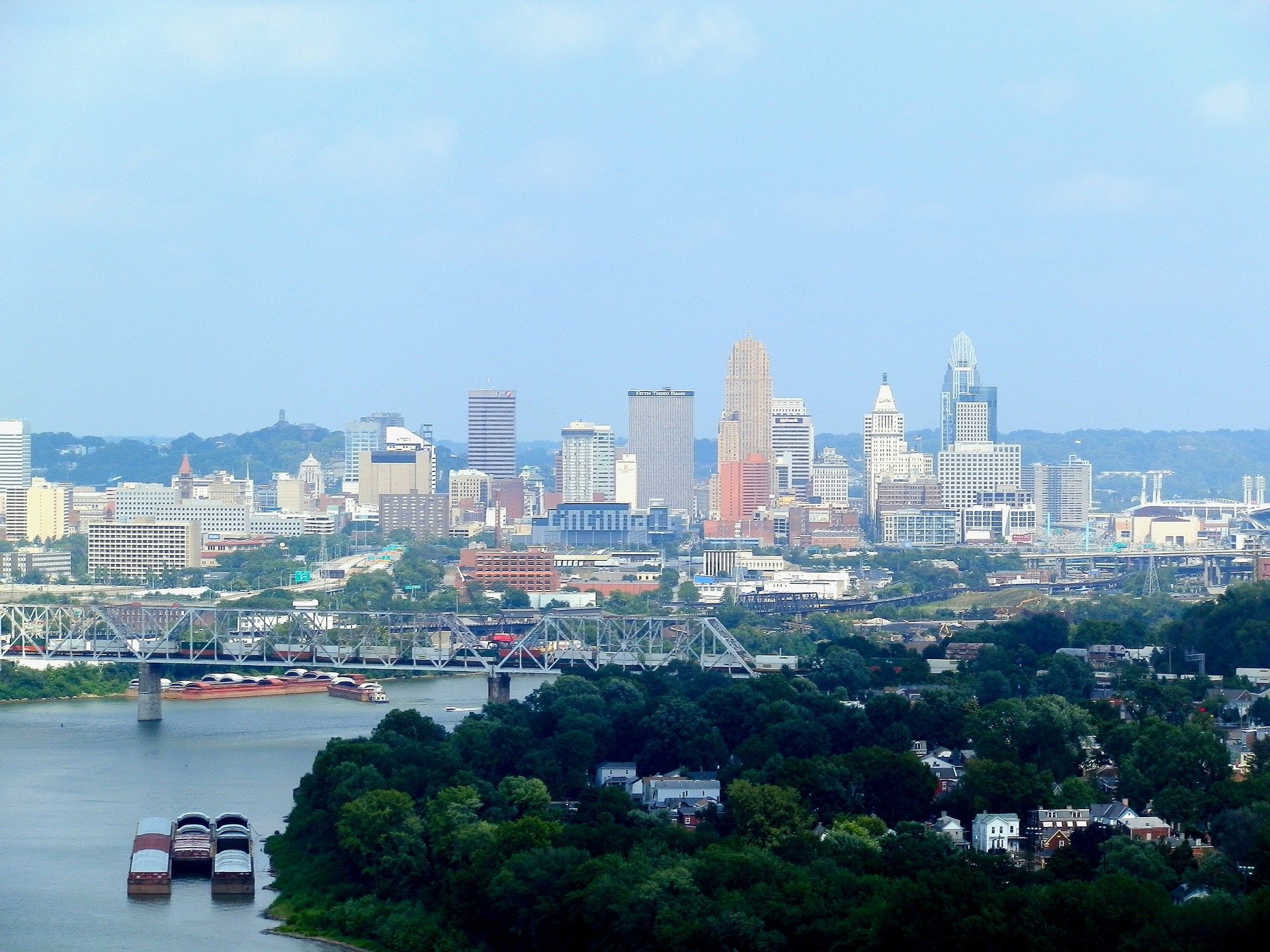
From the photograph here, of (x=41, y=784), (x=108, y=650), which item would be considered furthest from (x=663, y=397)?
(x=41, y=784)

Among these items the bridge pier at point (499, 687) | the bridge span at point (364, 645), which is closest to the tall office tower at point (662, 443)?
the bridge span at point (364, 645)

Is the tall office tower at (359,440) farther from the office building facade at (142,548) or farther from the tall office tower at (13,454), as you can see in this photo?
the office building facade at (142,548)

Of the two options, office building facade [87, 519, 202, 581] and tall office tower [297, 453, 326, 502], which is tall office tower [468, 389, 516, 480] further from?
office building facade [87, 519, 202, 581]

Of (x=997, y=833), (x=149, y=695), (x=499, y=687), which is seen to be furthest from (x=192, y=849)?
(x=499, y=687)

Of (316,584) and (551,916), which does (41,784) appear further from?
(316,584)

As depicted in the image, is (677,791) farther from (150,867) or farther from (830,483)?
(830,483)
